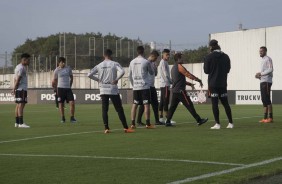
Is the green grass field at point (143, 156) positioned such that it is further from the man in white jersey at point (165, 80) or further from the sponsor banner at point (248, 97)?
the sponsor banner at point (248, 97)

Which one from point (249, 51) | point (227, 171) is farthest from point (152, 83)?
point (249, 51)

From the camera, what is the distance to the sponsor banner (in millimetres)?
37522

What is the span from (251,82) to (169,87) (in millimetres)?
33827

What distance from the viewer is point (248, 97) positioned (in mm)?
37938

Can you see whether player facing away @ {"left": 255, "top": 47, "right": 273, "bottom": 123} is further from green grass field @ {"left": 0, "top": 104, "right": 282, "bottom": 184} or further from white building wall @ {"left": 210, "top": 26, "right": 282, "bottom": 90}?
white building wall @ {"left": 210, "top": 26, "right": 282, "bottom": 90}

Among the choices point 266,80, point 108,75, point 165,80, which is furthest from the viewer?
point 165,80

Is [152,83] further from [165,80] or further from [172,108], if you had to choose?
[165,80]

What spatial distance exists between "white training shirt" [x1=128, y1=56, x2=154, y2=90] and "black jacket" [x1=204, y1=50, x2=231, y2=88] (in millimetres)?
1487

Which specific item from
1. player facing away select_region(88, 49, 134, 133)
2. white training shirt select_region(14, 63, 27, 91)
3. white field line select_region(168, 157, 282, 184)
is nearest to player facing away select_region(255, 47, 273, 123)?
player facing away select_region(88, 49, 134, 133)

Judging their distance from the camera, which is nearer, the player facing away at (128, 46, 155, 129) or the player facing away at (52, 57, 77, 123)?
the player facing away at (128, 46, 155, 129)

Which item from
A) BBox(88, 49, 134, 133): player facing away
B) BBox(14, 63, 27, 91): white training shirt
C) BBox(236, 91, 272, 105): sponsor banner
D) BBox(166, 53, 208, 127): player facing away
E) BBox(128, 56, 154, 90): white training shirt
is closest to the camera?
BBox(88, 49, 134, 133): player facing away

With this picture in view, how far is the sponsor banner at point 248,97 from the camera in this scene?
123 feet

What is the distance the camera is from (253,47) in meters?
49.2

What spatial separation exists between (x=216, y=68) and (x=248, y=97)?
2497cm
